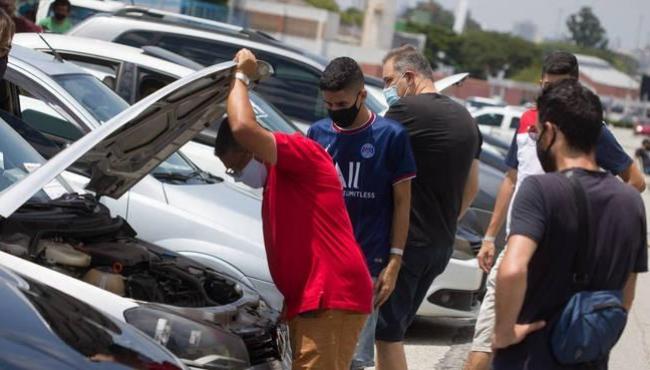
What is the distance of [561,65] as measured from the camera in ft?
20.7

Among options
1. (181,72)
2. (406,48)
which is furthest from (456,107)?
(181,72)

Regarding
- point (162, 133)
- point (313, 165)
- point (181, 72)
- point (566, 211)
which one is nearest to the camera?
point (566, 211)

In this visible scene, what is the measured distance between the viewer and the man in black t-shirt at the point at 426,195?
5.95 m

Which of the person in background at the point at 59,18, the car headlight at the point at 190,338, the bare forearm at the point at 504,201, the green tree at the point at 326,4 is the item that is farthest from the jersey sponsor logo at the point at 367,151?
→ the green tree at the point at 326,4

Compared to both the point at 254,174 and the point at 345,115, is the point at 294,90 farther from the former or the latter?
the point at 254,174

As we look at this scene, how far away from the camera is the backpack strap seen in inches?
155

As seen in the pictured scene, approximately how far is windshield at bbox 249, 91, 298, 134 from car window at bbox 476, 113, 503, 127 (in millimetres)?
18519

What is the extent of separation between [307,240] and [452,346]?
4212mm

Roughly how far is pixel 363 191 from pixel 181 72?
12.2 feet

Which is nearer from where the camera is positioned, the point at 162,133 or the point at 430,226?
the point at 162,133

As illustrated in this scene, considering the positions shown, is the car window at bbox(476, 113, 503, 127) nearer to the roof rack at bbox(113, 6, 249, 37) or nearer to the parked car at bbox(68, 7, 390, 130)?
the roof rack at bbox(113, 6, 249, 37)

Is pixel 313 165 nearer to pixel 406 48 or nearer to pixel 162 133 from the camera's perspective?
pixel 162 133

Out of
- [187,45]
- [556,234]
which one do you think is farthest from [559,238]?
[187,45]

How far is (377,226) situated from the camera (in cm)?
560
